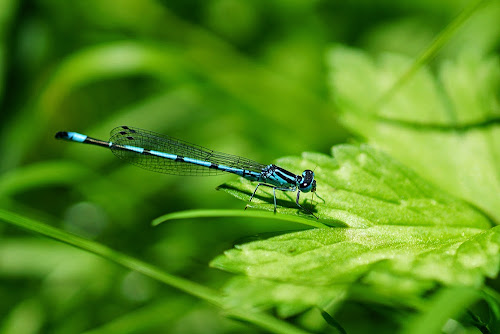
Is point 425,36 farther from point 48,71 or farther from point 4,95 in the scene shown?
point 4,95

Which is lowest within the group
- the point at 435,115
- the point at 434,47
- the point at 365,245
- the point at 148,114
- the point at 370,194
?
the point at 365,245

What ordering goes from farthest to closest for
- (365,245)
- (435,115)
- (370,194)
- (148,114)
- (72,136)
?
1. (148,114)
2. (72,136)
3. (435,115)
4. (370,194)
5. (365,245)

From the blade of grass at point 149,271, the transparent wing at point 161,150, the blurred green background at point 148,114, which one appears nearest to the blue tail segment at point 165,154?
the transparent wing at point 161,150

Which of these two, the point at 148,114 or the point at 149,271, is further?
the point at 148,114

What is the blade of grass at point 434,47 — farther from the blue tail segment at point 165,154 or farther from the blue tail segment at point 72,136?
the blue tail segment at point 72,136

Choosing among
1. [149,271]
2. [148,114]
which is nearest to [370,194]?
[149,271]

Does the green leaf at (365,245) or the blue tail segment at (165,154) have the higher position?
the blue tail segment at (165,154)

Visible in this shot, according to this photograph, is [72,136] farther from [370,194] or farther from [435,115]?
[435,115]
